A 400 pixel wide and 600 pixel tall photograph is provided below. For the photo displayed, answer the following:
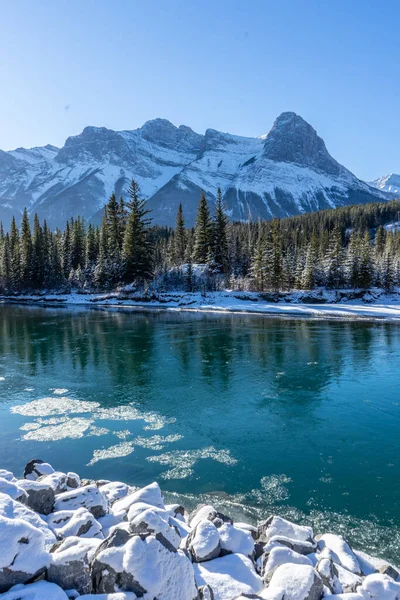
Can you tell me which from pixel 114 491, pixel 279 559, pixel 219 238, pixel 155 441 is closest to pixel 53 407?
pixel 155 441

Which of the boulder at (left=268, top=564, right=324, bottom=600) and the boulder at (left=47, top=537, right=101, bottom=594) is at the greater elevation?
the boulder at (left=47, top=537, right=101, bottom=594)

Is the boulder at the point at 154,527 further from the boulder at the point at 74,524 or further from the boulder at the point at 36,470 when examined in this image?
the boulder at the point at 36,470

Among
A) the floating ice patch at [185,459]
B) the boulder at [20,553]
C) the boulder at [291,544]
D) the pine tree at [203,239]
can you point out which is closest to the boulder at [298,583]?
the boulder at [291,544]

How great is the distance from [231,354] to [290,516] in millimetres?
17045

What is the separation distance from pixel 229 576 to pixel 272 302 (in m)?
55.3

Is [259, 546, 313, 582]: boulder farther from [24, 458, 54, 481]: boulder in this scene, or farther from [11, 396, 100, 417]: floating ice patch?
[11, 396, 100, 417]: floating ice patch

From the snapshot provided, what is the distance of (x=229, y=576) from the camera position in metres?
5.72

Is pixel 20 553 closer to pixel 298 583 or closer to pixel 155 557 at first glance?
pixel 155 557

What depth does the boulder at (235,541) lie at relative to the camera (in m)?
6.36

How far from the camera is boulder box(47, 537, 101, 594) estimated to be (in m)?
5.15

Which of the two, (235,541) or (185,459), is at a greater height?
(235,541)

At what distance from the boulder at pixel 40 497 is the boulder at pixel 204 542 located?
2.77 metres

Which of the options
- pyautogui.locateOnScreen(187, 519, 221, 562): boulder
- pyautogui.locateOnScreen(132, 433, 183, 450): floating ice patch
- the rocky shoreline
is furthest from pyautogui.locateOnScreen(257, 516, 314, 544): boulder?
pyautogui.locateOnScreen(132, 433, 183, 450): floating ice patch

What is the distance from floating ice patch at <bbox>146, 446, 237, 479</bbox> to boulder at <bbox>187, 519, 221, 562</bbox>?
3.68m
